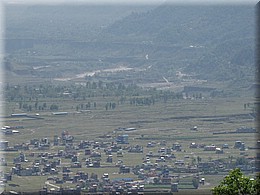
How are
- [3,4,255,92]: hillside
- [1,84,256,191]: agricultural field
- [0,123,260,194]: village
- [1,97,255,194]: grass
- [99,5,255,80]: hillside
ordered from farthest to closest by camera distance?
1. [99,5,255,80]: hillside
2. [3,4,255,92]: hillside
3. [1,97,255,194]: grass
4. [1,84,256,191]: agricultural field
5. [0,123,260,194]: village

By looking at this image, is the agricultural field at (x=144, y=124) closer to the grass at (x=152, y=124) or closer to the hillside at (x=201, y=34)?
the grass at (x=152, y=124)

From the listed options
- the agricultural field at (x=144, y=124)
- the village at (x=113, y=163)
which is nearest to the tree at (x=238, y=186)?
the village at (x=113, y=163)

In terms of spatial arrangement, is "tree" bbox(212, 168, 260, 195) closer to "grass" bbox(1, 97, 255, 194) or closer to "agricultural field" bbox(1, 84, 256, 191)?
"agricultural field" bbox(1, 84, 256, 191)

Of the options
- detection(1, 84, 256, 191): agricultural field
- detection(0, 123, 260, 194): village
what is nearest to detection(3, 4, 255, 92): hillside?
detection(1, 84, 256, 191): agricultural field

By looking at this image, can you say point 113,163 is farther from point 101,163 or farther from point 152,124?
point 152,124

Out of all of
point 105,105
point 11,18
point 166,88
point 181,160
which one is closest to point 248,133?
point 181,160

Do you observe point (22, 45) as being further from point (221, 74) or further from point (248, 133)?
point (248, 133)

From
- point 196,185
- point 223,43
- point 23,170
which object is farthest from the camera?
point 223,43
